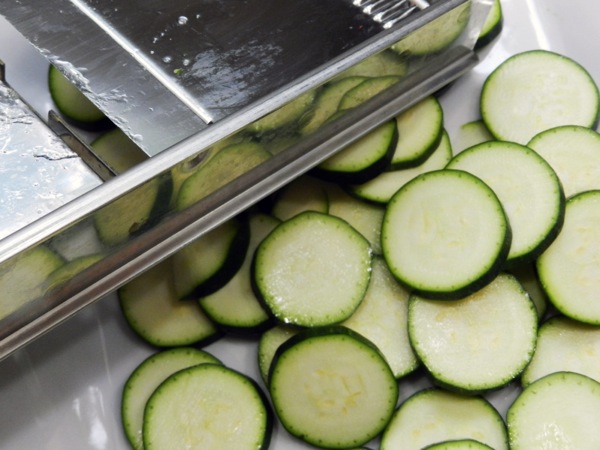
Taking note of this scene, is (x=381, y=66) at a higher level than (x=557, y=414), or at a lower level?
higher

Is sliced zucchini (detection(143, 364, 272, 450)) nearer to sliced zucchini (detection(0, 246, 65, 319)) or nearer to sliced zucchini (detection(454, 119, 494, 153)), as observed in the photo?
sliced zucchini (detection(0, 246, 65, 319))

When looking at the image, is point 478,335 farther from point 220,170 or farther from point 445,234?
point 220,170

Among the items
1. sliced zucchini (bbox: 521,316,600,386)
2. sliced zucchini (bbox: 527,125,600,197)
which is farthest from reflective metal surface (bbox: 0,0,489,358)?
sliced zucchini (bbox: 521,316,600,386)

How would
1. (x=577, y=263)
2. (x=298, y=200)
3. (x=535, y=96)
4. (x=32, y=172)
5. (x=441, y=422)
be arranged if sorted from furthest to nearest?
(x=535, y=96) → (x=298, y=200) → (x=577, y=263) → (x=441, y=422) → (x=32, y=172)

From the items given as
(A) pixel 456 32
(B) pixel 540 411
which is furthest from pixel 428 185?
(B) pixel 540 411

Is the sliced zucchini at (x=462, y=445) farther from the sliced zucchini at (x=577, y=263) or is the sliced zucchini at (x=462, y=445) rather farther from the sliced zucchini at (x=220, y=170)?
the sliced zucchini at (x=220, y=170)

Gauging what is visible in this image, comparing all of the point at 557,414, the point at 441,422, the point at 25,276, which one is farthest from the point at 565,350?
the point at 25,276

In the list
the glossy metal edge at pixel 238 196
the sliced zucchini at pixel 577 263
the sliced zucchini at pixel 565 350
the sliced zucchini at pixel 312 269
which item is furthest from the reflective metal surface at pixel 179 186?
the sliced zucchini at pixel 565 350
